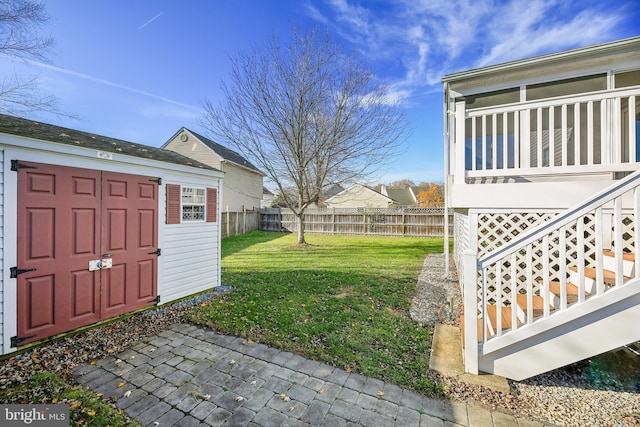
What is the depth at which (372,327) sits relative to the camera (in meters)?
4.14

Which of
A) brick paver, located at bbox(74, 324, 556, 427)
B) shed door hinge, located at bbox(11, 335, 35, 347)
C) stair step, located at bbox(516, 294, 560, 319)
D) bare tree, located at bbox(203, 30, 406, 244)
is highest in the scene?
bare tree, located at bbox(203, 30, 406, 244)

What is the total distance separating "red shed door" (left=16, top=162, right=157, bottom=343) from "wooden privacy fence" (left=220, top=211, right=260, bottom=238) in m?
10.8

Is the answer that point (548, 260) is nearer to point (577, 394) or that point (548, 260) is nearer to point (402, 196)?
point (577, 394)

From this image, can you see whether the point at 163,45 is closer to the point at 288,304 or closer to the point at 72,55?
the point at 72,55

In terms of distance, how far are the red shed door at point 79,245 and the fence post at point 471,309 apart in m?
5.27

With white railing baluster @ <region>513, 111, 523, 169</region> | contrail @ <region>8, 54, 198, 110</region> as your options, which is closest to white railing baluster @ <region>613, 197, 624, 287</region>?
white railing baluster @ <region>513, 111, 523, 169</region>

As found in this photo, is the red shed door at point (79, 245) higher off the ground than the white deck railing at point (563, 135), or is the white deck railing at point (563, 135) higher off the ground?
the white deck railing at point (563, 135)

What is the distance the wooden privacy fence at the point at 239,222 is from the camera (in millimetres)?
15492

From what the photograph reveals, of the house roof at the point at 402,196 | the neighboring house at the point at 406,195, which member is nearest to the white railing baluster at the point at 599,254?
the neighboring house at the point at 406,195

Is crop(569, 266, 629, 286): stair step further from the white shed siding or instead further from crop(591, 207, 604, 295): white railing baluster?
the white shed siding

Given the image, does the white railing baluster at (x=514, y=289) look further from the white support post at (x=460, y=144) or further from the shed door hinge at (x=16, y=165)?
the shed door hinge at (x=16, y=165)

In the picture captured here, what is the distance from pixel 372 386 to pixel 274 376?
42.5 inches

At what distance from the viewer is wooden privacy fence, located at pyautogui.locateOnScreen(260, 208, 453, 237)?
15.5 m

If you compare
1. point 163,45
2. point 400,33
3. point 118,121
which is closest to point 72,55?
A: point 163,45
